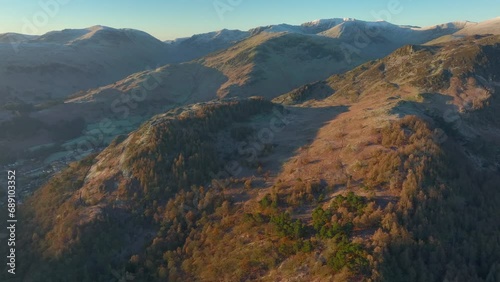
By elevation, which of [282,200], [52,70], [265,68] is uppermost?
[52,70]

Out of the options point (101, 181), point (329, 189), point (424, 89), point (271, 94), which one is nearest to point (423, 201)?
point (329, 189)

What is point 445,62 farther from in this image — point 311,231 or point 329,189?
point 311,231

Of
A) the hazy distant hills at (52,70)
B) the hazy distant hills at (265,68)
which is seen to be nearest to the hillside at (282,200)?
the hazy distant hills at (265,68)

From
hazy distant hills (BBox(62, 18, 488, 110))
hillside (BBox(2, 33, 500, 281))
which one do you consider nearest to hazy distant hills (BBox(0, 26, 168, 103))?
hazy distant hills (BBox(62, 18, 488, 110))

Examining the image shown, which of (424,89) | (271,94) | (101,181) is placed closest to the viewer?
(101,181)

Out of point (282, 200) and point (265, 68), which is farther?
point (265, 68)

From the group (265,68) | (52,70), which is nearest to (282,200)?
(265,68)

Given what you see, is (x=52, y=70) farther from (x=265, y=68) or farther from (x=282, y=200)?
(x=282, y=200)

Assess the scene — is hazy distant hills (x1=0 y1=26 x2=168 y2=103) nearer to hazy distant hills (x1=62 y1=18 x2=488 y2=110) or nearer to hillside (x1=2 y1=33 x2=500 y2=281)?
hazy distant hills (x1=62 y1=18 x2=488 y2=110)

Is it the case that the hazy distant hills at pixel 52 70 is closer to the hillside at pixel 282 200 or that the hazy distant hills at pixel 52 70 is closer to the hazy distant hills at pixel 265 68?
the hazy distant hills at pixel 265 68
